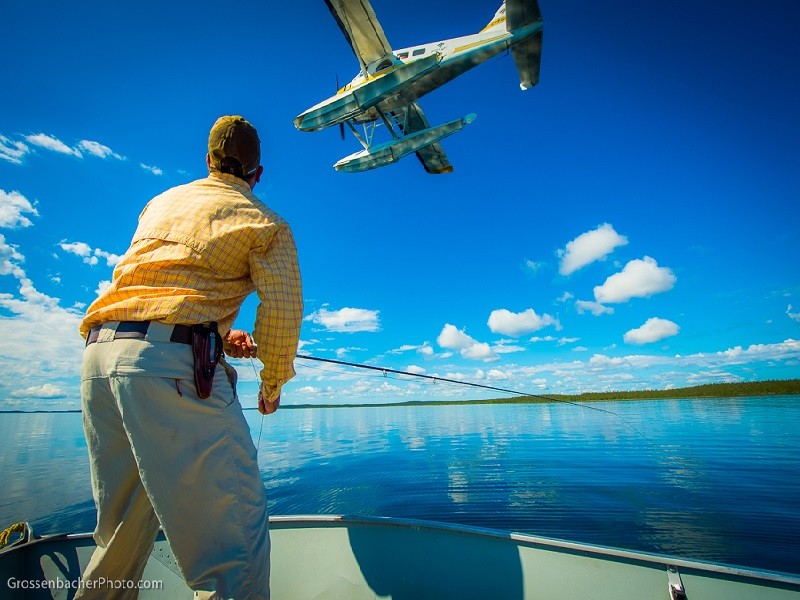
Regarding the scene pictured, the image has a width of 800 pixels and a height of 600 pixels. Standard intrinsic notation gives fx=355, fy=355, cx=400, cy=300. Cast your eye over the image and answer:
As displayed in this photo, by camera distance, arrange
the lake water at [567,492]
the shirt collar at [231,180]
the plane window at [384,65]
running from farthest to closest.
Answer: the plane window at [384,65] < the lake water at [567,492] < the shirt collar at [231,180]

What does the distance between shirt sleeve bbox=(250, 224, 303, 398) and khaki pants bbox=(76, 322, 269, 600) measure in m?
0.22

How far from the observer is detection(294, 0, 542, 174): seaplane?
14422 mm

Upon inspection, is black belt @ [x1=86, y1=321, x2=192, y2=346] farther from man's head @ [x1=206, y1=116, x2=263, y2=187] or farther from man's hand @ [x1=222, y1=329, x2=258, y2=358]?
man's head @ [x1=206, y1=116, x2=263, y2=187]

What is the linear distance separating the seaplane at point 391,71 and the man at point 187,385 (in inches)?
592

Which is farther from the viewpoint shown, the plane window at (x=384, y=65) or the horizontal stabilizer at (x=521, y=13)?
the plane window at (x=384, y=65)

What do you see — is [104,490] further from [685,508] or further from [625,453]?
[625,453]

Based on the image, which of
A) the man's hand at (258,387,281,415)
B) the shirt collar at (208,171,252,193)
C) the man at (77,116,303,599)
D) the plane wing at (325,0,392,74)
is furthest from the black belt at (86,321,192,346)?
the plane wing at (325,0,392,74)

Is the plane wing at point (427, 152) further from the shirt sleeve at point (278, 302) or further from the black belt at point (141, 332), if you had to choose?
the black belt at point (141, 332)

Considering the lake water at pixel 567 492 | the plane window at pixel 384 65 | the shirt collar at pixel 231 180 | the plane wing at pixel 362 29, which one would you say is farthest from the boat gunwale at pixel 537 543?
the plane window at pixel 384 65

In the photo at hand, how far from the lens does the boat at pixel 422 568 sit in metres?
1.88

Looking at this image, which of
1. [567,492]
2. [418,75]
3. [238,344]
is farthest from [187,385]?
[418,75]

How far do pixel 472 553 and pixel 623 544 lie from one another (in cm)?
510

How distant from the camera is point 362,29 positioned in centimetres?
1595

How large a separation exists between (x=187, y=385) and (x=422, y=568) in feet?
7.08
